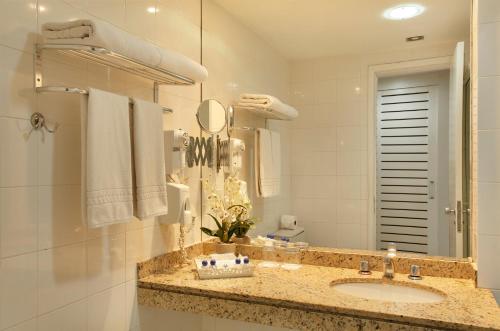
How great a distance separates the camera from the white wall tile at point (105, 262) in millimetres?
1313

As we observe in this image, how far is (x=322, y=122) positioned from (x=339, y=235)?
0.54 meters

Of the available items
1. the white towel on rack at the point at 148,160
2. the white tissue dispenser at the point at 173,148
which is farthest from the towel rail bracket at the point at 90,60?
the white tissue dispenser at the point at 173,148

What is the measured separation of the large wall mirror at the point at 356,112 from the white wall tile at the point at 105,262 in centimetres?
66

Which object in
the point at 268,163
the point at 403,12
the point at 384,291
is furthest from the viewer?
Answer: the point at 268,163

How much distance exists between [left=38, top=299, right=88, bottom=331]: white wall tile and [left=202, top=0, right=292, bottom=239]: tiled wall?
0.88 m

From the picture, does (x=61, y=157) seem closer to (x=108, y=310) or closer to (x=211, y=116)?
(x=108, y=310)

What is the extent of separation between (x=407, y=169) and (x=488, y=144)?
309mm

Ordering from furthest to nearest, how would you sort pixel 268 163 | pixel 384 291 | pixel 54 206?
pixel 268 163 < pixel 384 291 < pixel 54 206

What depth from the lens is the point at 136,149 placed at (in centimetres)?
133

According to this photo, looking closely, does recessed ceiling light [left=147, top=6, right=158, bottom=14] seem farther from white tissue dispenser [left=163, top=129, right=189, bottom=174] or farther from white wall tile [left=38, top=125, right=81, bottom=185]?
white wall tile [left=38, top=125, right=81, bottom=185]

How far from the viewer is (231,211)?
76.8 inches

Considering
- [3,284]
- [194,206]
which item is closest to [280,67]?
[194,206]

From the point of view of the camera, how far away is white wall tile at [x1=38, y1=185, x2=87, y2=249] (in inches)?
44.9

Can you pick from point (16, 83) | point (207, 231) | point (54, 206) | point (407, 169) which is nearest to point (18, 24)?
point (16, 83)
